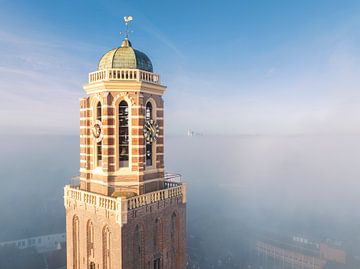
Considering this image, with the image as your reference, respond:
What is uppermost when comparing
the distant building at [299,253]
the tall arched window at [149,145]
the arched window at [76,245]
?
the tall arched window at [149,145]

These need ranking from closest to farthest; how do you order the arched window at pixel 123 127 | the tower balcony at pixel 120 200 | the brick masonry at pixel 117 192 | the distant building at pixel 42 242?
the tower balcony at pixel 120 200 < the brick masonry at pixel 117 192 < the arched window at pixel 123 127 < the distant building at pixel 42 242

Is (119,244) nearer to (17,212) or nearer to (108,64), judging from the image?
(108,64)

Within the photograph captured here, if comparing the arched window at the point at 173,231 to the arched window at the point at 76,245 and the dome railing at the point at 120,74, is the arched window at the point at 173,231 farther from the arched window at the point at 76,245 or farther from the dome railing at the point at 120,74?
the dome railing at the point at 120,74

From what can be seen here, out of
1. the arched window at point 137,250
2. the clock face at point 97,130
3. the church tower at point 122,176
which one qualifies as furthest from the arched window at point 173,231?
the clock face at point 97,130

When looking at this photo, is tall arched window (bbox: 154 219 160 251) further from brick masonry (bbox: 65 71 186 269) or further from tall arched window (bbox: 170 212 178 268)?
tall arched window (bbox: 170 212 178 268)

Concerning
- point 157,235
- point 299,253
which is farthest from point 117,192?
point 299,253

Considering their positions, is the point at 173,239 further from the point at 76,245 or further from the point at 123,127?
the point at 123,127

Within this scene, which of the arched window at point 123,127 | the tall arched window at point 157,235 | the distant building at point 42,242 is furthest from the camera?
the distant building at point 42,242
